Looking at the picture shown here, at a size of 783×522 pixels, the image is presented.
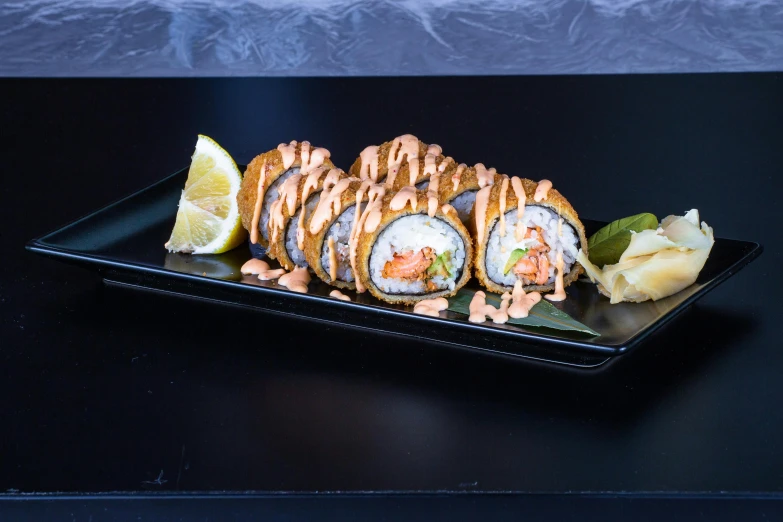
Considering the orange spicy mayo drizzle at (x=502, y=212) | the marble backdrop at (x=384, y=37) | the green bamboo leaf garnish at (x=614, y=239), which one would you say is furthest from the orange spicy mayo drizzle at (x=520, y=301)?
the marble backdrop at (x=384, y=37)

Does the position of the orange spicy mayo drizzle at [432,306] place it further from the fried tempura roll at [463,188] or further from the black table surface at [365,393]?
the fried tempura roll at [463,188]

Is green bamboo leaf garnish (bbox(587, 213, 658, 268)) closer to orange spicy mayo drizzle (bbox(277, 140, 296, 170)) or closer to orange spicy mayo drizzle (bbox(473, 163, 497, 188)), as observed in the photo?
orange spicy mayo drizzle (bbox(473, 163, 497, 188))

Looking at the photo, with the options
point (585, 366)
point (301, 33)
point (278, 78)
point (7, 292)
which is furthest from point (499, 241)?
point (301, 33)

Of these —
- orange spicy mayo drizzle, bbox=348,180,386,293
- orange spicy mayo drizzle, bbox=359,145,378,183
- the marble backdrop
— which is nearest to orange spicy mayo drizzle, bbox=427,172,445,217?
orange spicy mayo drizzle, bbox=348,180,386,293

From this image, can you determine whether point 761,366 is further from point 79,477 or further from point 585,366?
point 79,477

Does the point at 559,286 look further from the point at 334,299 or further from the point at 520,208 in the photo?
the point at 334,299

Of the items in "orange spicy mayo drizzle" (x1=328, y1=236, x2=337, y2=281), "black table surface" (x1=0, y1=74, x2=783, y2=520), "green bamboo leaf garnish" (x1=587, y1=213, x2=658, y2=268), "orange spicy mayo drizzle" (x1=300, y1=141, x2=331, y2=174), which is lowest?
"black table surface" (x1=0, y1=74, x2=783, y2=520)

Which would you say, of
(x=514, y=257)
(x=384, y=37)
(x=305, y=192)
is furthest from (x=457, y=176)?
(x=384, y=37)
